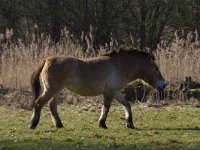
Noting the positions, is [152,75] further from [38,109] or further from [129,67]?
[38,109]

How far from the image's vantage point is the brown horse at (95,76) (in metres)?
9.61

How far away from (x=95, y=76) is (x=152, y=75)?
141cm

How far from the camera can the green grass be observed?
811 centimetres

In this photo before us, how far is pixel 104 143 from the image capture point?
8164mm

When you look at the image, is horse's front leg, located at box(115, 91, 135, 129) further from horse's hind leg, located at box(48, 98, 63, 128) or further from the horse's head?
horse's hind leg, located at box(48, 98, 63, 128)

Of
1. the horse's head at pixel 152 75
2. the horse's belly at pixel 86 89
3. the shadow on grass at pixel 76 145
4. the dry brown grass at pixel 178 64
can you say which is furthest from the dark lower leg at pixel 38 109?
the dry brown grass at pixel 178 64

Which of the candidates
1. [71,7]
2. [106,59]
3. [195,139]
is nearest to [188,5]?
[71,7]

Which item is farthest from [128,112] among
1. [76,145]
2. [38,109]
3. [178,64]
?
[178,64]

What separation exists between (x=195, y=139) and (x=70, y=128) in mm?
2376

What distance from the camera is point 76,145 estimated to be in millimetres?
8062

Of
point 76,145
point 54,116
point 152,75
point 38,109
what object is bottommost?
point 76,145

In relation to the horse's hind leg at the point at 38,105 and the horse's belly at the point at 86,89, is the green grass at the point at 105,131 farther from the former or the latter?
the horse's belly at the point at 86,89

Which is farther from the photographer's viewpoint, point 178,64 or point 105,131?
point 178,64

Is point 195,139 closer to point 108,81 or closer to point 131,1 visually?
point 108,81
